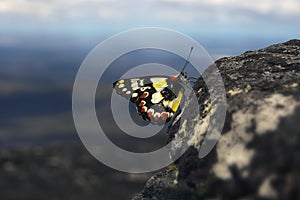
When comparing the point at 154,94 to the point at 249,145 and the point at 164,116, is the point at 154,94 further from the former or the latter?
the point at 249,145

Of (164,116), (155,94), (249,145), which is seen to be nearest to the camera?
(249,145)

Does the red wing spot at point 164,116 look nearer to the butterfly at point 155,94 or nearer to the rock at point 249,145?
the butterfly at point 155,94

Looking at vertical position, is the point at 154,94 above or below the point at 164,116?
above

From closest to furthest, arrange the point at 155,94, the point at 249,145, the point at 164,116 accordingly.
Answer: the point at 249,145 → the point at 164,116 → the point at 155,94

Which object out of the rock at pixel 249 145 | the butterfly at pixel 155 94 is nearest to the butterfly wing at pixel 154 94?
the butterfly at pixel 155 94

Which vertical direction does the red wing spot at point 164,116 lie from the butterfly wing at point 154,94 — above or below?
below

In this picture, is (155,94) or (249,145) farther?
(155,94)

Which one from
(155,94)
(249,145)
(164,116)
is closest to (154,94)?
(155,94)
